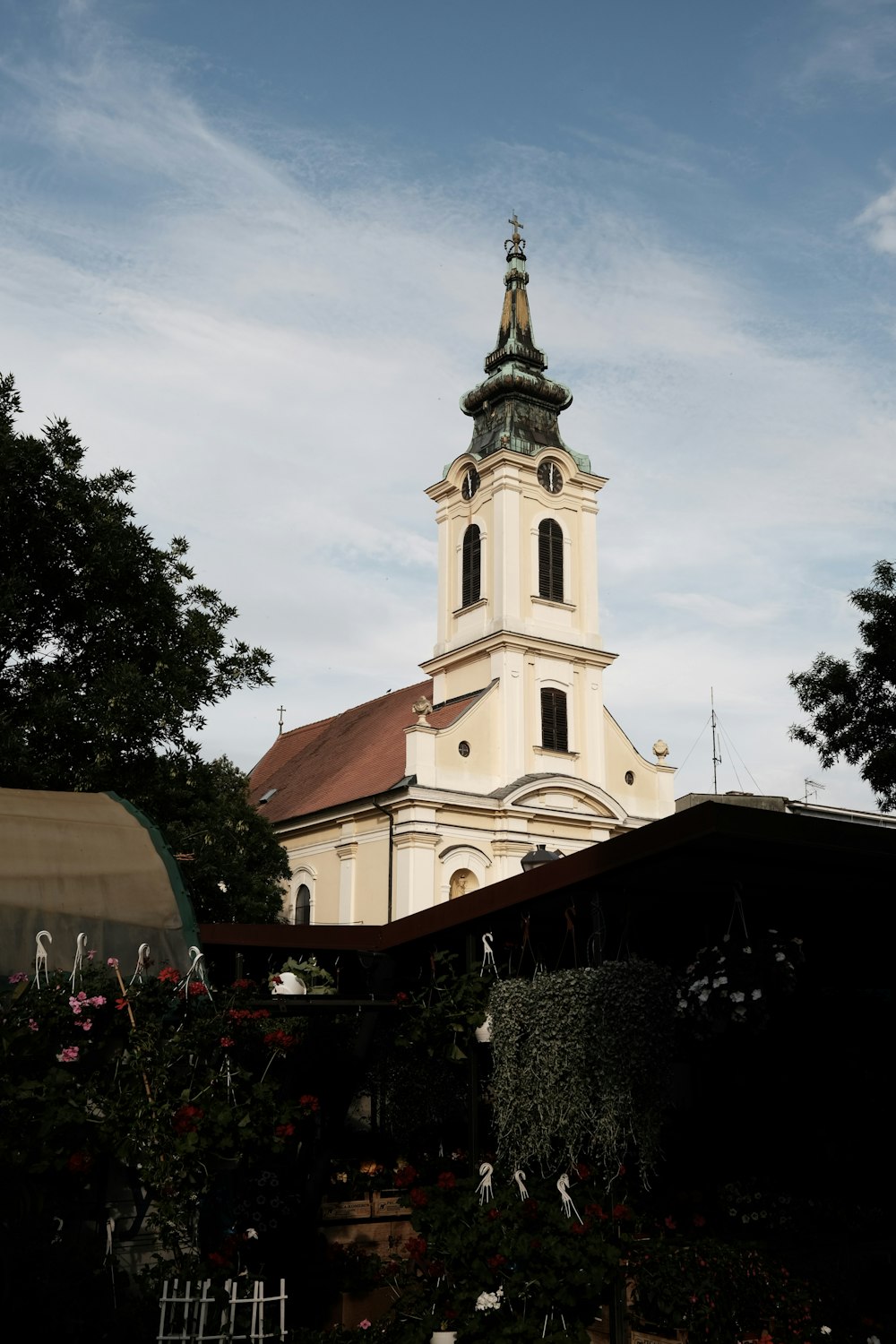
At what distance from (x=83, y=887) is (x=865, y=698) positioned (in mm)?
17703

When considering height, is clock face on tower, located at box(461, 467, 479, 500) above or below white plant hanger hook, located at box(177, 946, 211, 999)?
above

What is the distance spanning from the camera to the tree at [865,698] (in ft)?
75.7

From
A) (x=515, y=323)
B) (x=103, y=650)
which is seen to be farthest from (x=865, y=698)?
(x=515, y=323)

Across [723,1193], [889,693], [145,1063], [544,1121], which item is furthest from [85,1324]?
[889,693]

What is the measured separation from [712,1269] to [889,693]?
16.7m

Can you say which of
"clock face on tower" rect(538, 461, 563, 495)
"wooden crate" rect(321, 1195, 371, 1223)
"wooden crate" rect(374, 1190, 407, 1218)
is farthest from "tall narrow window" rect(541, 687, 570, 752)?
"wooden crate" rect(321, 1195, 371, 1223)

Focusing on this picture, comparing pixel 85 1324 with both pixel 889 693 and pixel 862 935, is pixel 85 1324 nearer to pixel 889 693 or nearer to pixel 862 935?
pixel 862 935

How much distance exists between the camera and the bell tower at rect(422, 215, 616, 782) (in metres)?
37.0

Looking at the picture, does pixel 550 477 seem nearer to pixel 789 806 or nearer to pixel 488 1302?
pixel 789 806

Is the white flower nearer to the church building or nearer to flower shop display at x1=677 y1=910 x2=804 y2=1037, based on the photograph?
flower shop display at x1=677 y1=910 x2=804 y2=1037

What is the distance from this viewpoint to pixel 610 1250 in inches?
333

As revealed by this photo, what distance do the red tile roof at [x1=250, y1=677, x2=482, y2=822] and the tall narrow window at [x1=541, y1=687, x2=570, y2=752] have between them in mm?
2113

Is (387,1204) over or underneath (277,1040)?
underneath

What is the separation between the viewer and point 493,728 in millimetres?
36281
